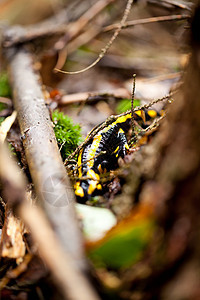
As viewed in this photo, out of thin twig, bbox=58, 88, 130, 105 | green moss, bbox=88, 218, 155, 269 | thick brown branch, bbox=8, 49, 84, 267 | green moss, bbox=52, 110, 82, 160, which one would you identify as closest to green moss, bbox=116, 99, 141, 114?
thin twig, bbox=58, 88, 130, 105

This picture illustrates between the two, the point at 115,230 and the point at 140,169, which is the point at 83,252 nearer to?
the point at 115,230

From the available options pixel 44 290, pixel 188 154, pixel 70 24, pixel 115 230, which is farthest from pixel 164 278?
pixel 70 24

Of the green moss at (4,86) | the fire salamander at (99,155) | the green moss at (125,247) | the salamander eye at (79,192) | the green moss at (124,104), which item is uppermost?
the green moss at (4,86)

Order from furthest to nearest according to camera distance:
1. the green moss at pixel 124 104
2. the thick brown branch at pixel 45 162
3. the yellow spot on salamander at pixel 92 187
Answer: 1. the green moss at pixel 124 104
2. the yellow spot on salamander at pixel 92 187
3. the thick brown branch at pixel 45 162

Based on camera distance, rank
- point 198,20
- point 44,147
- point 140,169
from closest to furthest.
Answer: point 198,20
point 140,169
point 44,147

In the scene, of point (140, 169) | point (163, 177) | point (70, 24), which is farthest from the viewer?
point (70, 24)

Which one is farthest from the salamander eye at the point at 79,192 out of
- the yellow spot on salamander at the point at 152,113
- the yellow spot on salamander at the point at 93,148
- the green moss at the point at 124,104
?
the yellow spot on salamander at the point at 152,113

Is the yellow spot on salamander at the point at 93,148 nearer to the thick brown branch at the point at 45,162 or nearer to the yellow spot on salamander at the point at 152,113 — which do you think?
the thick brown branch at the point at 45,162
